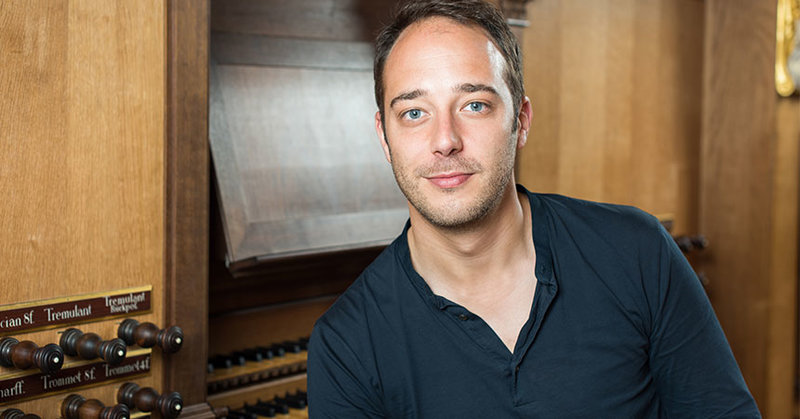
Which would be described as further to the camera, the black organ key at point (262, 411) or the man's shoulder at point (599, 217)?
the black organ key at point (262, 411)

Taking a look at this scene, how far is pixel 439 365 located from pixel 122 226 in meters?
0.80

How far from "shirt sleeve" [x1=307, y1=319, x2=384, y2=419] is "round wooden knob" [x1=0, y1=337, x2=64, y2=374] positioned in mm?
530

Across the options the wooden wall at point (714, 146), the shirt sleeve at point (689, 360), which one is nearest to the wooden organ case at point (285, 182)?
the wooden wall at point (714, 146)

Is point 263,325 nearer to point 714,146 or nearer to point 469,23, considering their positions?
point 469,23

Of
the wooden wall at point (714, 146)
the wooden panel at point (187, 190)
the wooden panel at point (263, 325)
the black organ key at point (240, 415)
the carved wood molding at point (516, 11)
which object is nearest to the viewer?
the wooden panel at point (187, 190)

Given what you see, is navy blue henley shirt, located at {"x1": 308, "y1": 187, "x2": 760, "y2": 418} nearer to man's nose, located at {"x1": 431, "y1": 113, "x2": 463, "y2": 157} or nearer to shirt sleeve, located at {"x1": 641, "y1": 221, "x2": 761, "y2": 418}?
shirt sleeve, located at {"x1": 641, "y1": 221, "x2": 761, "y2": 418}

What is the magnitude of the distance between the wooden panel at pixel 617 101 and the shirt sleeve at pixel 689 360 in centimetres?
140

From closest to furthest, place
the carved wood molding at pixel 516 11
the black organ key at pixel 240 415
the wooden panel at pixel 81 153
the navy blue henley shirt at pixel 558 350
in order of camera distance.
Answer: the navy blue henley shirt at pixel 558 350, the wooden panel at pixel 81 153, the black organ key at pixel 240 415, the carved wood molding at pixel 516 11

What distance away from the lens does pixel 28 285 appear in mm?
1555

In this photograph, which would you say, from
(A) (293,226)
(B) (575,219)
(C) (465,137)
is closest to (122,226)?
(A) (293,226)

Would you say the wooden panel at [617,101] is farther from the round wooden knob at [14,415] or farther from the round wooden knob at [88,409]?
the round wooden knob at [14,415]

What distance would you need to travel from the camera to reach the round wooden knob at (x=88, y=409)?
62.7 inches

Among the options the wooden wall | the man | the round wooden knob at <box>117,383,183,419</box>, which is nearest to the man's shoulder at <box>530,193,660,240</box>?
the man

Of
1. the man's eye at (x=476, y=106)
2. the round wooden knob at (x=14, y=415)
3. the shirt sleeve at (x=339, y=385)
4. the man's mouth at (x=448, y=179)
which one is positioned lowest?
the round wooden knob at (x=14, y=415)
